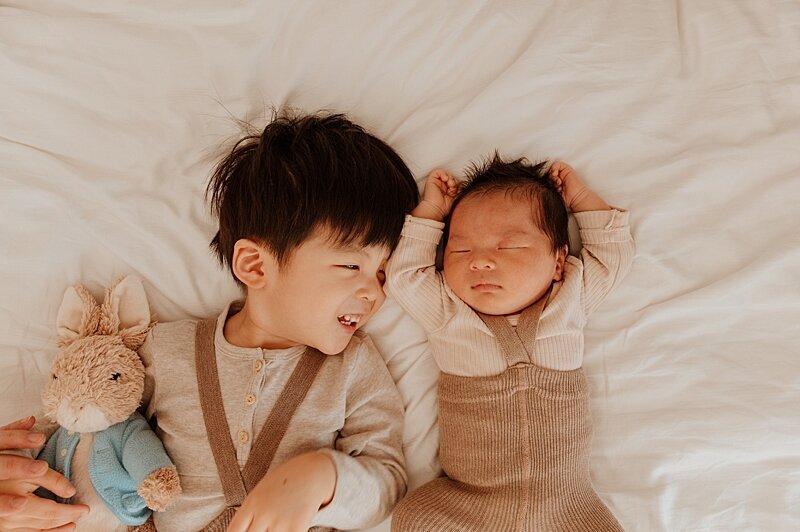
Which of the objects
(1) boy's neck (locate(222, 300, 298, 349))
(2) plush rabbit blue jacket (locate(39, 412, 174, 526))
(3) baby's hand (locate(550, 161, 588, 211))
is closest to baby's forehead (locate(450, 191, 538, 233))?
(3) baby's hand (locate(550, 161, 588, 211))

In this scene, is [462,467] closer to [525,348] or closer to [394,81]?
[525,348]

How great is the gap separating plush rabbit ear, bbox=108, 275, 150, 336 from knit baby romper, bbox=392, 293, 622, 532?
2.24 feet

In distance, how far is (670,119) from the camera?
1.41 m

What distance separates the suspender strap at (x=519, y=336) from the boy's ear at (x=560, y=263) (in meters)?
0.07

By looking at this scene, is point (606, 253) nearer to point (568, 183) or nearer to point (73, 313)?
point (568, 183)

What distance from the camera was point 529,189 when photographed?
1338 millimetres

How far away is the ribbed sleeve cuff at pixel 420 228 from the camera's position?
138 cm

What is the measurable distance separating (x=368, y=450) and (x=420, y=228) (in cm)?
47

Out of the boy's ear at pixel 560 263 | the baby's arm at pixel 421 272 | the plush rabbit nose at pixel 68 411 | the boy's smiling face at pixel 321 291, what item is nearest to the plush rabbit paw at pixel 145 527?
the plush rabbit nose at pixel 68 411

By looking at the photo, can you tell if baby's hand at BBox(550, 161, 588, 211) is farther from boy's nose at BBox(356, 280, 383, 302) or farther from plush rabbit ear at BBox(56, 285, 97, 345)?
plush rabbit ear at BBox(56, 285, 97, 345)

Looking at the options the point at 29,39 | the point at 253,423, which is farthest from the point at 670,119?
the point at 29,39

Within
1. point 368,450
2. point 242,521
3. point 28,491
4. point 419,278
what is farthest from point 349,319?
point 28,491

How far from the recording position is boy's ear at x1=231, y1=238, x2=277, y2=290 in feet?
4.42

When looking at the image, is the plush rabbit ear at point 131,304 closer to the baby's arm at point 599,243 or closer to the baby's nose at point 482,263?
the baby's nose at point 482,263
